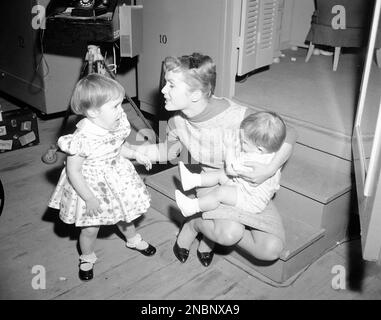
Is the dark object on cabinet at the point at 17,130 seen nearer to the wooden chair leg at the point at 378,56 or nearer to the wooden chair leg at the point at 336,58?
the wooden chair leg at the point at 336,58

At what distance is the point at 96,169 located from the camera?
197cm

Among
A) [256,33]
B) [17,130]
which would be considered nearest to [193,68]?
[256,33]

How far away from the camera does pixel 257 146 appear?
6.28 feet

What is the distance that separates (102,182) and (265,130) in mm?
713

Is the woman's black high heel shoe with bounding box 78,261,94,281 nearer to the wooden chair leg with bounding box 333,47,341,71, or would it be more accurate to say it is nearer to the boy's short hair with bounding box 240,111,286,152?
the boy's short hair with bounding box 240,111,286,152

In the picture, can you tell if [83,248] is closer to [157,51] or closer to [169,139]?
[169,139]

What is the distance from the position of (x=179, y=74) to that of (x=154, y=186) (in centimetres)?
87

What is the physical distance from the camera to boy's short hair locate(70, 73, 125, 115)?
6.05ft

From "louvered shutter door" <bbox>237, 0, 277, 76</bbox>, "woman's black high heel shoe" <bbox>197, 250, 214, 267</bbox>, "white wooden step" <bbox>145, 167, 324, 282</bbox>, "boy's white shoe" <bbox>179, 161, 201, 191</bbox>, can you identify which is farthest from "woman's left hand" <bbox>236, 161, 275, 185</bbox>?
"louvered shutter door" <bbox>237, 0, 277, 76</bbox>

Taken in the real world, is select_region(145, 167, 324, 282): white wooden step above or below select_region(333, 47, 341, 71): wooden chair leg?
below

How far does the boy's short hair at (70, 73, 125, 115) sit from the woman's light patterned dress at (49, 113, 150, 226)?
0.31 feet

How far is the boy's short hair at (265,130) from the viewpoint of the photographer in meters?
1.86

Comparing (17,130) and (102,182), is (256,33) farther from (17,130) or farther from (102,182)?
(17,130)

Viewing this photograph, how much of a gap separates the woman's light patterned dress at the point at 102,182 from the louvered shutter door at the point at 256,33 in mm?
1283
